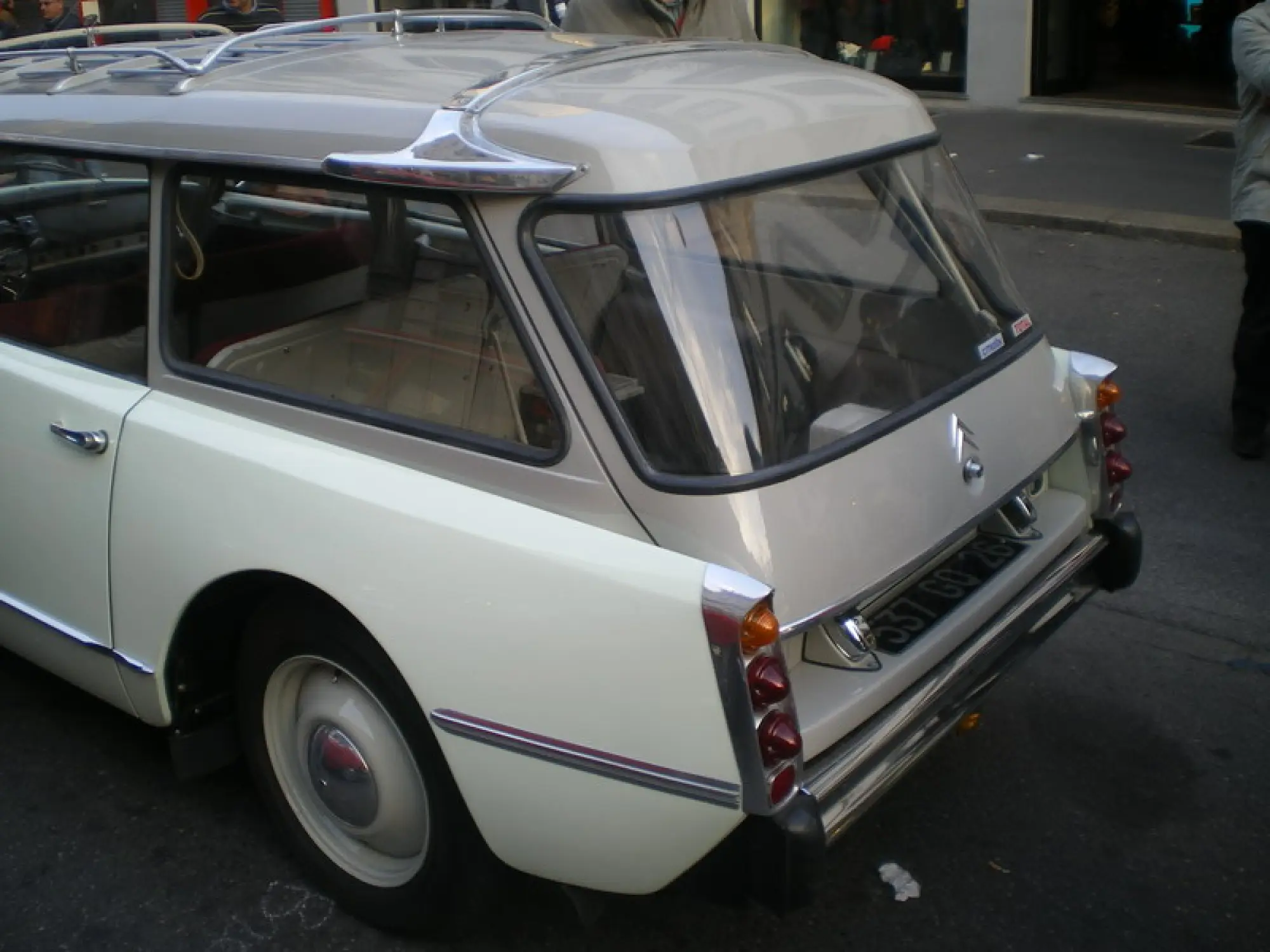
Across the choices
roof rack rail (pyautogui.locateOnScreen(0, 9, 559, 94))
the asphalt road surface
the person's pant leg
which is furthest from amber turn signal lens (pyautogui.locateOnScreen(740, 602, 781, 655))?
the person's pant leg

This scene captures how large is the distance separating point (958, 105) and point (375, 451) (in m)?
11.9

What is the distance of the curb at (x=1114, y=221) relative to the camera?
28.4ft

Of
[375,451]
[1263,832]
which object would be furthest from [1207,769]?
[375,451]

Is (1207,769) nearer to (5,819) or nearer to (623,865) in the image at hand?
(623,865)

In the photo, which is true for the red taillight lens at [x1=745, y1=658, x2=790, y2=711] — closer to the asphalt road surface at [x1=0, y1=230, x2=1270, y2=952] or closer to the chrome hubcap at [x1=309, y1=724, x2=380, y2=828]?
the asphalt road surface at [x1=0, y1=230, x2=1270, y2=952]

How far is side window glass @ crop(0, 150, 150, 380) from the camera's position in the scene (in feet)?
11.2

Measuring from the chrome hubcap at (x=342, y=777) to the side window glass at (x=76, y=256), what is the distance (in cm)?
96

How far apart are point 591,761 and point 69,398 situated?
167cm

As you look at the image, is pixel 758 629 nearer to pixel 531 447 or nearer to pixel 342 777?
pixel 531 447

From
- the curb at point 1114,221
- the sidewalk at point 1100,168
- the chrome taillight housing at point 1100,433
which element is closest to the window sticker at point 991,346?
the chrome taillight housing at point 1100,433

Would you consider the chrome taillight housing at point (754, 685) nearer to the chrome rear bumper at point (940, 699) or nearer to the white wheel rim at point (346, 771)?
the chrome rear bumper at point (940, 699)

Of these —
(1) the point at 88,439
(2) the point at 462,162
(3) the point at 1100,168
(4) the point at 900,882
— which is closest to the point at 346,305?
(1) the point at 88,439

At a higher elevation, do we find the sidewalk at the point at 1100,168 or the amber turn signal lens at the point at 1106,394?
the amber turn signal lens at the point at 1106,394

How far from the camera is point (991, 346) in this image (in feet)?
11.1
